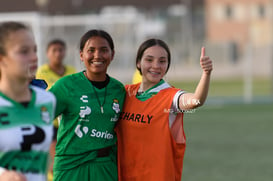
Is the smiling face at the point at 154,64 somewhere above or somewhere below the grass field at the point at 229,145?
above

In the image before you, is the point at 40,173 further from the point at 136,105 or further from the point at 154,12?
the point at 154,12

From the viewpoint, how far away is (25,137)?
9.86 feet

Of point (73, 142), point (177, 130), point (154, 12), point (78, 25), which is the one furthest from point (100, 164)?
point (154, 12)

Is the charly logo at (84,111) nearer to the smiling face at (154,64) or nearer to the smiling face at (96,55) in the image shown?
the smiling face at (96,55)

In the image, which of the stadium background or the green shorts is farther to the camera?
the stadium background

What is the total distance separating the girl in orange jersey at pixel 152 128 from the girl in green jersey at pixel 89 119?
122 mm

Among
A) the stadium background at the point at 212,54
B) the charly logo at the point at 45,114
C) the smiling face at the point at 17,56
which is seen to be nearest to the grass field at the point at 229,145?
the stadium background at the point at 212,54

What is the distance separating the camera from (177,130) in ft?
14.0

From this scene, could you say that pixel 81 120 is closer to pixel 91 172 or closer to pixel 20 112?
pixel 91 172

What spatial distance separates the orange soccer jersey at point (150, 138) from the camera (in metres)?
4.23

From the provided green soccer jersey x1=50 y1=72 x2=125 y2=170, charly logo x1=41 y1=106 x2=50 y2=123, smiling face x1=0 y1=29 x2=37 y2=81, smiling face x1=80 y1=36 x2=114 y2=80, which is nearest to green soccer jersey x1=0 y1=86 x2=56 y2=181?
charly logo x1=41 y1=106 x2=50 y2=123

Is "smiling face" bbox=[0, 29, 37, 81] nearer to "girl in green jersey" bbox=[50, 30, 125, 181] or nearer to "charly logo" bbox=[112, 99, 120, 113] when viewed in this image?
"girl in green jersey" bbox=[50, 30, 125, 181]

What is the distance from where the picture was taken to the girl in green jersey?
13.4 ft

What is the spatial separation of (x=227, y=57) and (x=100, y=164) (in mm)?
42703
